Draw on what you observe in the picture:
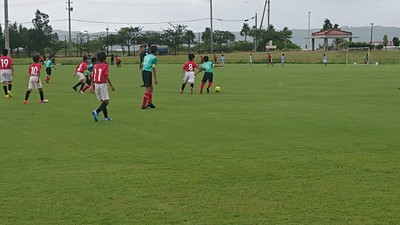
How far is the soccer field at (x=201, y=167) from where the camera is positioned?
5.92 meters

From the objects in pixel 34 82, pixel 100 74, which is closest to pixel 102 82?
pixel 100 74

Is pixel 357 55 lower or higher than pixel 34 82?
higher

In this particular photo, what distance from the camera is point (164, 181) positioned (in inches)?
285

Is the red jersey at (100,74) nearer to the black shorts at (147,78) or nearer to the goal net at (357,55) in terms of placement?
the black shorts at (147,78)

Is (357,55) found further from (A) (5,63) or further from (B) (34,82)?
(B) (34,82)

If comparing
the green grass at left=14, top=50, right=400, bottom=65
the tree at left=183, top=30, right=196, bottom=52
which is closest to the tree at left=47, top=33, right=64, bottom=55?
the green grass at left=14, top=50, right=400, bottom=65

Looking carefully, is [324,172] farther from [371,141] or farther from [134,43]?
[134,43]

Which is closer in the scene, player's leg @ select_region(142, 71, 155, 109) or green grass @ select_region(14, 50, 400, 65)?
player's leg @ select_region(142, 71, 155, 109)

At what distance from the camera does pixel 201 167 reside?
8062mm

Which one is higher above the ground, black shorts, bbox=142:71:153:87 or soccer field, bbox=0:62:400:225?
black shorts, bbox=142:71:153:87

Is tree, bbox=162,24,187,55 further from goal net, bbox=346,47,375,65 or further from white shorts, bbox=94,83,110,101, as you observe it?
white shorts, bbox=94,83,110,101

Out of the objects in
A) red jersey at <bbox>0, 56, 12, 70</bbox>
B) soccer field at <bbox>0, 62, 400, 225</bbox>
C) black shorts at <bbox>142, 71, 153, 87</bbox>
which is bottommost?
soccer field at <bbox>0, 62, 400, 225</bbox>

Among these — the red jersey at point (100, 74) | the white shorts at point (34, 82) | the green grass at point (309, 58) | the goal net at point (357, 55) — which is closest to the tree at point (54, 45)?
the green grass at point (309, 58)

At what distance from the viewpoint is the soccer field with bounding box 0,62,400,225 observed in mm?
5918
